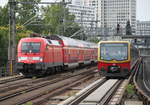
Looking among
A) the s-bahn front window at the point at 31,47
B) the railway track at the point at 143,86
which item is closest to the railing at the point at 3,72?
the s-bahn front window at the point at 31,47

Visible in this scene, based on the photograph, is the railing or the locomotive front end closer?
the locomotive front end

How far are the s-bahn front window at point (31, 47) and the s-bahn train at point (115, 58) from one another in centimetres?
464

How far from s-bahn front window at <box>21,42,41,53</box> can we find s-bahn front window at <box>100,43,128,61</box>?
4724 millimetres

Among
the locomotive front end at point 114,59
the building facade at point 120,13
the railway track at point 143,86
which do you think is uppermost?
the building facade at point 120,13

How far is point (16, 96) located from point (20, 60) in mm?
12406

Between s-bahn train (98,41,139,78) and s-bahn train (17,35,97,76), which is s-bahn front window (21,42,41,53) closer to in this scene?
s-bahn train (17,35,97,76)

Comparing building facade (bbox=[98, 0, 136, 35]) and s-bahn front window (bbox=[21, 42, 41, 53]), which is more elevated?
building facade (bbox=[98, 0, 136, 35])

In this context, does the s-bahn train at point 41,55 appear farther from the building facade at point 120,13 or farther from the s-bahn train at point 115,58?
the building facade at point 120,13

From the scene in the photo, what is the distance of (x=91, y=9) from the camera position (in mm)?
141375

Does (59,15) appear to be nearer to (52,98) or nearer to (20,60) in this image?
(20,60)

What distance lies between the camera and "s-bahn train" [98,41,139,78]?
28047mm

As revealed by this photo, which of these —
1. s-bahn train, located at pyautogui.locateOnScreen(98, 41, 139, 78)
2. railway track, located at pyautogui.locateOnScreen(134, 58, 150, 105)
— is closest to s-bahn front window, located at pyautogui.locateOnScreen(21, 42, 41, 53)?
s-bahn train, located at pyautogui.locateOnScreen(98, 41, 139, 78)

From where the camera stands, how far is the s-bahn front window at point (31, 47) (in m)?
29.8

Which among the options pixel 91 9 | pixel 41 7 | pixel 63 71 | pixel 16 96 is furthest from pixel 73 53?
pixel 91 9
